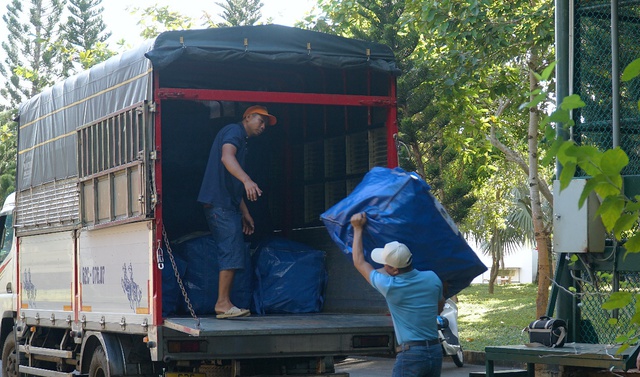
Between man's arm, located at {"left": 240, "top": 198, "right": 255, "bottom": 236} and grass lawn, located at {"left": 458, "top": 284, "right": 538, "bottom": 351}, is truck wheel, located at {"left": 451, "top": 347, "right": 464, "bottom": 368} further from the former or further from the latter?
man's arm, located at {"left": 240, "top": 198, "right": 255, "bottom": 236}

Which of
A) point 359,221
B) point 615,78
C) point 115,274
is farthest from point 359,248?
point 115,274

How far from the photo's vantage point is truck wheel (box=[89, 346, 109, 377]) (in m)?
9.23

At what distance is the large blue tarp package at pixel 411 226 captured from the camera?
7789 millimetres

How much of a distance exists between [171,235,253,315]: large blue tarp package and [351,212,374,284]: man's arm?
175 centimetres

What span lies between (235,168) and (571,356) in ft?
11.2

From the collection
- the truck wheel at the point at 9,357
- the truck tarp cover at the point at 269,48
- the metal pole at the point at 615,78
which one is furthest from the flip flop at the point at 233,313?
the truck wheel at the point at 9,357

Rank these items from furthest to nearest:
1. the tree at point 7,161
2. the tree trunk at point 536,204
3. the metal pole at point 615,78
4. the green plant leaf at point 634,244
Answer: the tree at point 7,161
the tree trunk at point 536,204
the metal pole at point 615,78
the green plant leaf at point 634,244

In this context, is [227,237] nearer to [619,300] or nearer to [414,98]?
[619,300]

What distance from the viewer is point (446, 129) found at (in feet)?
64.7

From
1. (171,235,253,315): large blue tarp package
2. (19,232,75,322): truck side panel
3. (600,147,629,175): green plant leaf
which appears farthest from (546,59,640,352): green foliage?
(19,232,75,322): truck side panel

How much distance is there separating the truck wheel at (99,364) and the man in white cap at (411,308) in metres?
3.20

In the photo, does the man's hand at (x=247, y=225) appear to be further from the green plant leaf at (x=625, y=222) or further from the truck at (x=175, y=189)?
the green plant leaf at (x=625, y=222)

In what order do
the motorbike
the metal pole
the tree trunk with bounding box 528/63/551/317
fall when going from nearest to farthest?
the metal pole < the motorbike < the tree trunk with bounding box 528/63/551/317

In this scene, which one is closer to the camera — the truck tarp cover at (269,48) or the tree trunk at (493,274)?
the truck tarp cover at (269,48)
